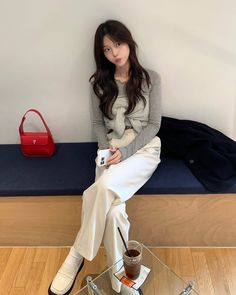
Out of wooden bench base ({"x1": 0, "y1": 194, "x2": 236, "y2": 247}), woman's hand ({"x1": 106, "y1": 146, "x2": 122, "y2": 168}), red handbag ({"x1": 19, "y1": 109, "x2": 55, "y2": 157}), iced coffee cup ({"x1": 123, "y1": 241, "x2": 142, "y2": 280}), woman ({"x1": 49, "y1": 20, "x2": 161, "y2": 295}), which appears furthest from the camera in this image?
red handbag ({"x1": 19, "y1": 109, "x2": 55, "y2": 157})

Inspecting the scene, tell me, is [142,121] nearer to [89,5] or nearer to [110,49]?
[110,49]

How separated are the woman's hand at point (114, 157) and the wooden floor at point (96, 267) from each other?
0.53 meters

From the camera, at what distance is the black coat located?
165cm

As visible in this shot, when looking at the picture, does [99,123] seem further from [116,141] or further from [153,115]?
[153,115]

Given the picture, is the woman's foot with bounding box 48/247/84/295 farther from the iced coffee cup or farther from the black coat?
the black coat

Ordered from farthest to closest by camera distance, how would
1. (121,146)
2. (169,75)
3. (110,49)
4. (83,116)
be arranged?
(83,116)
(169,75)
(121,146)
(110,49)

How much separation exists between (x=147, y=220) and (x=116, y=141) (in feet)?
1.44

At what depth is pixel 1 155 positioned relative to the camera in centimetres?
199

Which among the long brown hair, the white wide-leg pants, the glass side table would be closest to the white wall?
the long brown hair

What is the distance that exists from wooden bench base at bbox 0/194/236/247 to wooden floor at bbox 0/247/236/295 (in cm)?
5

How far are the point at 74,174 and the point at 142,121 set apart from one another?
448mm

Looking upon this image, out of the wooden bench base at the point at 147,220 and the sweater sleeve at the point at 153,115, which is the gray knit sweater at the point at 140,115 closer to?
the sweater sleeve at the point at 153,115

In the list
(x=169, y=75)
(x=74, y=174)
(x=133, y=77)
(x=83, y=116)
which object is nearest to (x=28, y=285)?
(x=74, y=174)

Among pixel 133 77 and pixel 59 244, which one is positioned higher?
pixel 133 77
